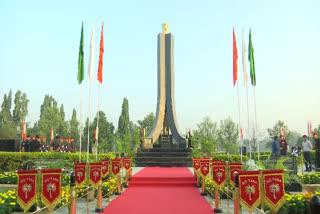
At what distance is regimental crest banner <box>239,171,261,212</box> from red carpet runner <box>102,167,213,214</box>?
2.03 meters

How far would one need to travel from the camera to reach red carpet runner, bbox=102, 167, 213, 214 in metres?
5.90

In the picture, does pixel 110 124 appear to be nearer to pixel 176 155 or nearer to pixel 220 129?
pixel 220 129

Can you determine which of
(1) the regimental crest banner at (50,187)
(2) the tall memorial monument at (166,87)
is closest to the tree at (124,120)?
(2) the tall memorial monument at (166,87)

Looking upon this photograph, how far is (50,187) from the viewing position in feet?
13.9

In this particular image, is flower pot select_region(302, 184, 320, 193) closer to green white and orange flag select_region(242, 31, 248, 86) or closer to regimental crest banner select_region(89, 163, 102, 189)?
green white and orange flag select_region(242, 31, 248, 86)

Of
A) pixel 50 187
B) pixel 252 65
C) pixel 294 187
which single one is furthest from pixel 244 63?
pixel 50 187

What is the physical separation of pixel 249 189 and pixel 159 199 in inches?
143

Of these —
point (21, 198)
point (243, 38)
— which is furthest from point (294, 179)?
point (21, 198)

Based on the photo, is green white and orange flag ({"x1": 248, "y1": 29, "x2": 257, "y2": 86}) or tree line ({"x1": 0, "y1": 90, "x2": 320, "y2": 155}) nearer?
green white and orange flag ({"x1": 248, "y1": 29, "x2": 257, "y2": 86})

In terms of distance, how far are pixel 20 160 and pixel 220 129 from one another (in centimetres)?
2902

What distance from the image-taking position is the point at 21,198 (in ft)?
13.3

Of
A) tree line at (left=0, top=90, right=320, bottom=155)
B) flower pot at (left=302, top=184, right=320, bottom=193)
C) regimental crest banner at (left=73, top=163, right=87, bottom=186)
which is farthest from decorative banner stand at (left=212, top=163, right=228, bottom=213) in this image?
tree line at (left=0, top=90, right=320, bottom=155)

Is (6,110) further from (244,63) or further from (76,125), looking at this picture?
(244,63)

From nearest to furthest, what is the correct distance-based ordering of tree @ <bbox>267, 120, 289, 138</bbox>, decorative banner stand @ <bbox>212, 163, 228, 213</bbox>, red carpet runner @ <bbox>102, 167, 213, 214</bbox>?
red carpet runner @ <bbox>102, 167, 213, 214</bbox>, decorative banner stand @ <bbox>212, 163, 228, 213</bbox>, tree @ <bbox>267, 120, 289, 138</bbox>
